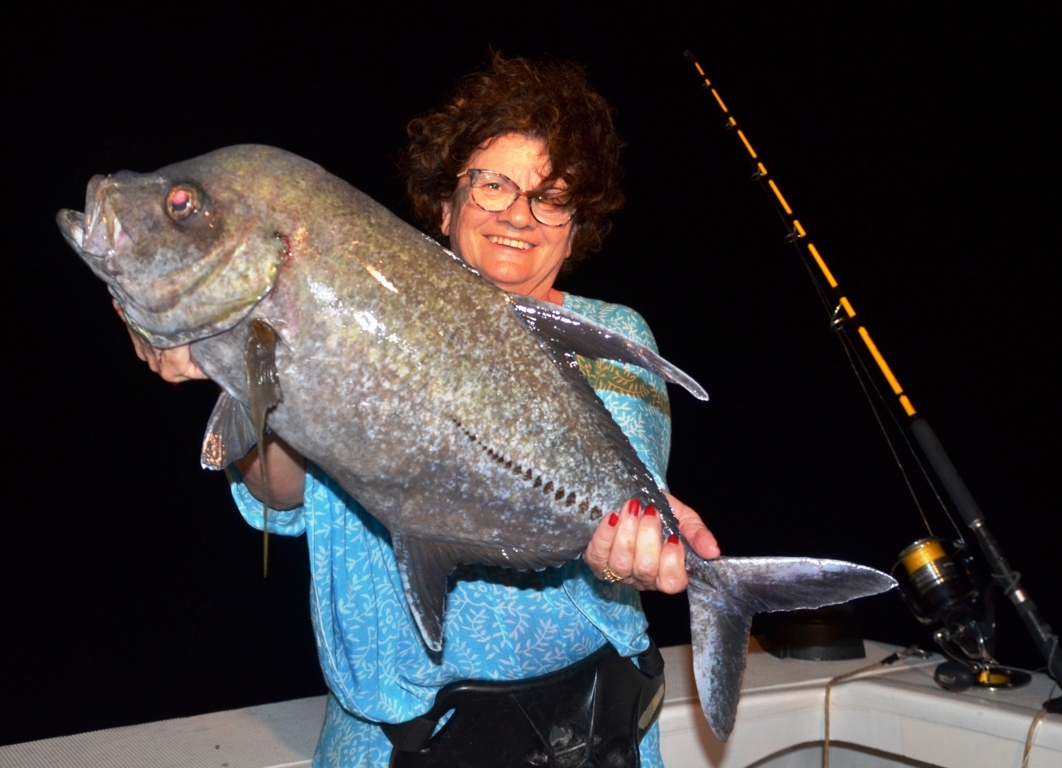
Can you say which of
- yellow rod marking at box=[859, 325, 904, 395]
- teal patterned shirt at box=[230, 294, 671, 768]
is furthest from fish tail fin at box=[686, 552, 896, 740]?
yellow rod marking at box=[859, 325, 904, 395]

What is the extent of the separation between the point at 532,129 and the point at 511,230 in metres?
0.31

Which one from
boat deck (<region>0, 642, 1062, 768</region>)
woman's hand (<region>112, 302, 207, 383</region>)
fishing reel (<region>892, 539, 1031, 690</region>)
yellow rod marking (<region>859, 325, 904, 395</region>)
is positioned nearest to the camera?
woman's hand (<region>112, 302, 207, 383</region>)

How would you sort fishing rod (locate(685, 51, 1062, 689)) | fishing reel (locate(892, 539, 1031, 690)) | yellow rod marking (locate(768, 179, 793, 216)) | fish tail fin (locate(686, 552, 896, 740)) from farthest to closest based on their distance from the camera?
yellow rod marking (locate(768, 179, 793, 216)) → fishing reel (locate(892, 539, 1031, 690)) → fishing rod (locate(685, 51, 1062, 689)) → fish tail fin (locate(686, 552, 896, 740))

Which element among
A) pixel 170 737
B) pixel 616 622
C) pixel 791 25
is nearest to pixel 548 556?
pixel 616 622

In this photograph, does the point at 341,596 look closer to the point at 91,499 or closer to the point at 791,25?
the point at 91,499

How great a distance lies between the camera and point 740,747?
3064mm

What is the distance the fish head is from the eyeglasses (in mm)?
874

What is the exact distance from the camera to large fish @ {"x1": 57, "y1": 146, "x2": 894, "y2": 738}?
1497 millimetres

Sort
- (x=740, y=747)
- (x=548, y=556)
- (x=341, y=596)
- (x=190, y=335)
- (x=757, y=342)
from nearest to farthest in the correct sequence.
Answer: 1. (x=190, y=335)
2. (x=548, y=556)
3. (x=341, y=596)
4. (x=740, y=747)
5. (x=757, y=342)

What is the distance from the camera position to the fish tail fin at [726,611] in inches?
73.2

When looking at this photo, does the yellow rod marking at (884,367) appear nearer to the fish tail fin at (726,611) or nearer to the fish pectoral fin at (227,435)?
the fish tail fin at (726,611)

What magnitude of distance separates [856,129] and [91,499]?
10100 mm

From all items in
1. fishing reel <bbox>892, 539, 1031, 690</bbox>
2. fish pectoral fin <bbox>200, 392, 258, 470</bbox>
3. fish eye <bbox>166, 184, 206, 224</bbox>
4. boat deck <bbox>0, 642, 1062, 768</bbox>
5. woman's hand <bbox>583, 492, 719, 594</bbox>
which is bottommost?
boat deck <bbox>0, 642, 1062, 768</bbox>

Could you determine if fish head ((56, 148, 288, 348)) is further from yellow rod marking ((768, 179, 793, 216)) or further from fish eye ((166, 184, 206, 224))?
yellow rod marking ((768, 179, 793, 216))
